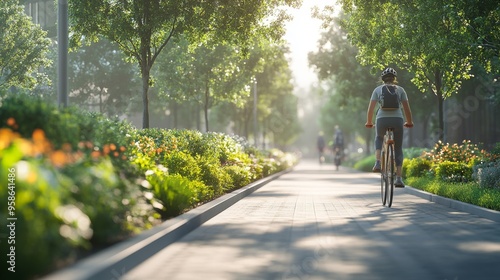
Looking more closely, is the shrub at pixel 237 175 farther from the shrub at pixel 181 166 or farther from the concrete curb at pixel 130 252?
the concrete curb at pixel 130 252

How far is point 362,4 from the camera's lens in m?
25.1

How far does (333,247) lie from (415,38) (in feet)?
46.8

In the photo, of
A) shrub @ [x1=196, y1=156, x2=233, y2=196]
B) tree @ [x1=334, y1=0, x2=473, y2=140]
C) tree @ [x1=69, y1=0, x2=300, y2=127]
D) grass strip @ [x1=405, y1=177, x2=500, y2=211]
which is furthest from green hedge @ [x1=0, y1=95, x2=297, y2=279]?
tree @ [x1=69, y1=0, x2=300, y2=127]

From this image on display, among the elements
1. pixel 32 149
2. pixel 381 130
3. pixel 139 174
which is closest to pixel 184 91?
pixel 381 130

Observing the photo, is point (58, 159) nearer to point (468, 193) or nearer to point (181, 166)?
point (181, 166)

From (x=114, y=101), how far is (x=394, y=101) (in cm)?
5615

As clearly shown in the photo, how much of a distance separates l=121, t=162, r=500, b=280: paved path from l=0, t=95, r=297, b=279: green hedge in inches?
21.6

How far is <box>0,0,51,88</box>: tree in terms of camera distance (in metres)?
34.6

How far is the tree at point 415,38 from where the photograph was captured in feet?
61.9

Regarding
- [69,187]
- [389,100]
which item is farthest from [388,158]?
[69,187]

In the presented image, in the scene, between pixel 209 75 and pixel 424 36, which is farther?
pixel 209 75

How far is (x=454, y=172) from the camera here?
1991 cm

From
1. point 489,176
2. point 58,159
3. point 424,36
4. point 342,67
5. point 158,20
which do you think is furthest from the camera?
point 342,67

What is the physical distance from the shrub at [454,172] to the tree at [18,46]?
21081mm
